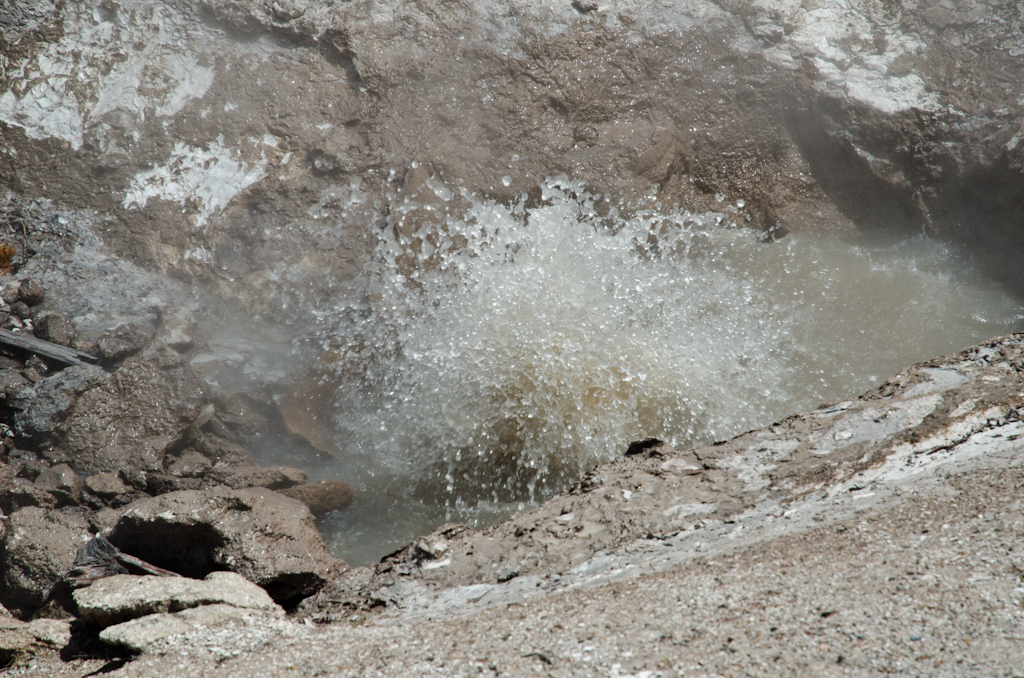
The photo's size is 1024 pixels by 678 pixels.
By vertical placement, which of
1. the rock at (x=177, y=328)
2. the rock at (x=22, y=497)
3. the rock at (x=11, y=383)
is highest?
the rock at (x=177, y=328)

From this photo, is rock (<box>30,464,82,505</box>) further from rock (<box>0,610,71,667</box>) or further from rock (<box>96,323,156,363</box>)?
rock (<box>0,610,71,667</box>)

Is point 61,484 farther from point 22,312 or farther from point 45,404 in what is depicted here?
point 22,312

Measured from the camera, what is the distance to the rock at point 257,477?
3006 millimetres

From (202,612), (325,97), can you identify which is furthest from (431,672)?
(325,97)

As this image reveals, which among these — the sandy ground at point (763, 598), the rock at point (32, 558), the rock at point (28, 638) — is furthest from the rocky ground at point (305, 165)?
the sandy ground at point (763, 598)

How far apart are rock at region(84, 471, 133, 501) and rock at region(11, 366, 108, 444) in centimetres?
38

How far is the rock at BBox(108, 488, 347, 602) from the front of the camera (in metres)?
2.06

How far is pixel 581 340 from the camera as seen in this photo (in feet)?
11.0

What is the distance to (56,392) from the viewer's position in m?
3.15

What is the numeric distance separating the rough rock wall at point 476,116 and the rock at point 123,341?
448 mm

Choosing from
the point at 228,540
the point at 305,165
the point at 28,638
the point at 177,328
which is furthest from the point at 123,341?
the point at 28,638

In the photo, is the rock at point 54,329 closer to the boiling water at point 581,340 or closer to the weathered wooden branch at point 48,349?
the weathered wooden branch at point 48,349

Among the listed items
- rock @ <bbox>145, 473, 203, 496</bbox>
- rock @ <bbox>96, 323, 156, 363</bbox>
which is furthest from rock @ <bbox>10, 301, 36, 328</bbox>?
rock @ <bbox>145, 473, 203, 496</bbox>

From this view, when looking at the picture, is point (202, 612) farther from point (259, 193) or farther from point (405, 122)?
point (405, 122)
